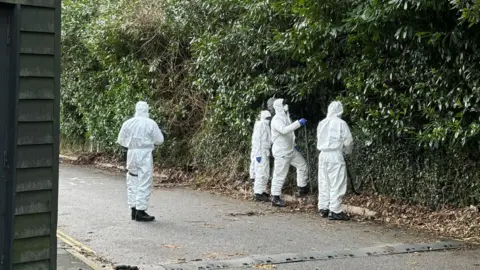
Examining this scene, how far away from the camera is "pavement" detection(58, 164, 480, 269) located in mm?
7820

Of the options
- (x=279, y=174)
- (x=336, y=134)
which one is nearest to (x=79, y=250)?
(x=336, y=134)

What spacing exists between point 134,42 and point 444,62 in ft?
33.8

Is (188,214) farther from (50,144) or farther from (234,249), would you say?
(50,144)

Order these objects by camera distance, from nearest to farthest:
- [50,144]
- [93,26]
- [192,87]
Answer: [50,144] < [192,87] < [93,26]

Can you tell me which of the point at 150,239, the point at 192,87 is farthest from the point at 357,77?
the point at 192,87

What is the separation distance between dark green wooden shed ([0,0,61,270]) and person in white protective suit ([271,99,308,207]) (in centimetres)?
748

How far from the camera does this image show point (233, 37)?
551 inches

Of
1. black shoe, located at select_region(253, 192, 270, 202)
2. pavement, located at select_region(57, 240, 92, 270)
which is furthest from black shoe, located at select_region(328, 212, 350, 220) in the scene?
pavement, located at select_region(57, 240, 92, 270)

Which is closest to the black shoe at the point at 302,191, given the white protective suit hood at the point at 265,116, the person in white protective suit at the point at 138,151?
the white protective suit hood at the point at 265,116

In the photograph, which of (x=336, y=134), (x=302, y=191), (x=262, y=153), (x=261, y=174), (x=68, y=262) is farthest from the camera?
(x=262, y=153)

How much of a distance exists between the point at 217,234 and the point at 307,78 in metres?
4.08

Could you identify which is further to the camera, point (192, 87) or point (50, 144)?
point (192, 87)

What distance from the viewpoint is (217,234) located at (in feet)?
31.2

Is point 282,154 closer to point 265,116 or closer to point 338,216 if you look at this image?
point 265,116
